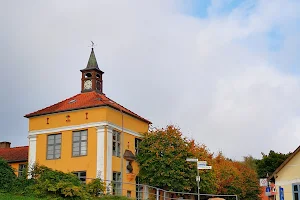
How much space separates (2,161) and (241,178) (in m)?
30.6

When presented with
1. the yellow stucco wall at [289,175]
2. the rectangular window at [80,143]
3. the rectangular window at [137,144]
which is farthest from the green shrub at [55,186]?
the yellow stucco wall at [289,175]

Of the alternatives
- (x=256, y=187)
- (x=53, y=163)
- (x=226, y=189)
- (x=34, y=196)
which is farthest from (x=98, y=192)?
(x=256, y=187)

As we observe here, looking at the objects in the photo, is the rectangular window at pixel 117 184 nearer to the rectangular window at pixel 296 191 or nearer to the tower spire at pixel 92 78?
the tower spire at pixel 92 78

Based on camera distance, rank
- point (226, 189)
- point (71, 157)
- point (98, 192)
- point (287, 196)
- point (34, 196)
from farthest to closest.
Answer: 1. point (226, 189)
2. point (71, 157)
3. point (287, 196)
4. point (98, 192)
5. point (34, 196)

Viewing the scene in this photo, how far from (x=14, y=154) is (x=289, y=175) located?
922 inches

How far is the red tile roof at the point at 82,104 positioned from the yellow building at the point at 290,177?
11562mm

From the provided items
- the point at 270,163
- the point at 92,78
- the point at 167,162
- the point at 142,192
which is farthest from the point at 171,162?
the point at 270,163

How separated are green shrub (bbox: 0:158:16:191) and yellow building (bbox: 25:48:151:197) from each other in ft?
23.0

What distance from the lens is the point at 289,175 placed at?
30.9m

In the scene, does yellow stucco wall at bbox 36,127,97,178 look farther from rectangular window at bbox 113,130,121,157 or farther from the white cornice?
rectangular window at bbox 113,130,121,157

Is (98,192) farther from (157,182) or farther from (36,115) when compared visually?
(36,115)

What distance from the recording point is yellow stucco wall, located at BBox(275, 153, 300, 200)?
100 ft

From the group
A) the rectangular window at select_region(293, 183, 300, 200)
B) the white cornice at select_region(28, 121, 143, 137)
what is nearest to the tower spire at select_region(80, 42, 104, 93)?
the white cornice at select_region(28, 121, 143, 137)

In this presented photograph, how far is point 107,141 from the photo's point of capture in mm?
32750
